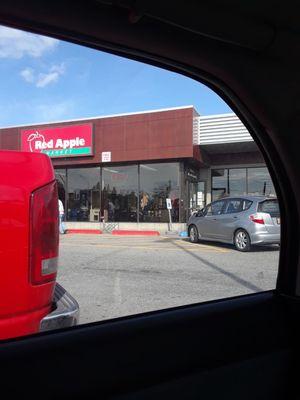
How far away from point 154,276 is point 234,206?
199 inches

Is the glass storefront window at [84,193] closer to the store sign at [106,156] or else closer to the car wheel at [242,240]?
the store sign at [106,156]

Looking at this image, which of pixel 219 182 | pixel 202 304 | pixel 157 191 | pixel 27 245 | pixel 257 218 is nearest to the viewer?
pixel 27 245

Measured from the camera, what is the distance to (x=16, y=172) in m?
2.08

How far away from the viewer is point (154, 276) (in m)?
7.86

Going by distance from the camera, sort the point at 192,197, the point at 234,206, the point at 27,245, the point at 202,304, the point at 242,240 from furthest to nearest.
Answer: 1. the point at 192,197
2. the point at 234,206
3. the point at 242,240
4. the point at 202,304
5. the point at 27,245

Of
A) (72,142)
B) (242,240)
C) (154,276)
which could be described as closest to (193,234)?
(242,240)

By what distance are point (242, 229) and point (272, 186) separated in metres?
8.91

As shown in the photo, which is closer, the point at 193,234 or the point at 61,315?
the point at 61,315

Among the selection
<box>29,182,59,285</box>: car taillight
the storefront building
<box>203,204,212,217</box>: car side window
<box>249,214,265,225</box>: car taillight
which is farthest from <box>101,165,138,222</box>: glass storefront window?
<box>29,182,59,285</box>: car taillight

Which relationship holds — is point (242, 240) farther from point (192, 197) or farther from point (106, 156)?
point (106, 156)

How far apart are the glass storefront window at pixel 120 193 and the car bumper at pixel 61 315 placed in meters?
18.3

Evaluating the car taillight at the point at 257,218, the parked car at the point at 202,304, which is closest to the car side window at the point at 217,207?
the car taillight at the point at 257,218

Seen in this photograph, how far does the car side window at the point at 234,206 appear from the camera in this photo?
12023mm

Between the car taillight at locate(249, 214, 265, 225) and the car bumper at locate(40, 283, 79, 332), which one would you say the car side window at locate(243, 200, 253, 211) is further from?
the car bumper at locate(40, 283, 79, 332)
